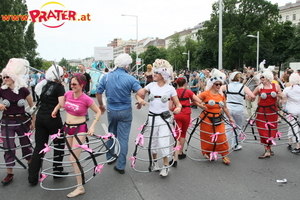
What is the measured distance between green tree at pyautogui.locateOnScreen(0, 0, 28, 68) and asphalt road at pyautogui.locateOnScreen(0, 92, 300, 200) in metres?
38.9

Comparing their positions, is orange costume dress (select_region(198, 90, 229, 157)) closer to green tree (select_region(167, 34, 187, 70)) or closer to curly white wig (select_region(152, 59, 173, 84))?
curly white wig (select_region(152, 59, 173, 84))

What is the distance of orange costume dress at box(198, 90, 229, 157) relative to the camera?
5801mm

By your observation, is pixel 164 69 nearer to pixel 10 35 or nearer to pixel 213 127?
pixel 213 127

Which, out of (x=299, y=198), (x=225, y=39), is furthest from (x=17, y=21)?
(x=299, y=198)

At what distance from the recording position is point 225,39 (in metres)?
51.3

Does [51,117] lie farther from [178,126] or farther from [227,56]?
[227,56]

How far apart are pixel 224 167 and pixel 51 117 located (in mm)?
3567

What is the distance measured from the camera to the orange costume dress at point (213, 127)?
5801 millimetres

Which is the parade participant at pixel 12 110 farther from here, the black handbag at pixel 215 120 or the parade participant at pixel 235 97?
the parade participant at pixel 235 97

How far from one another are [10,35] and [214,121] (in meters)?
42.7

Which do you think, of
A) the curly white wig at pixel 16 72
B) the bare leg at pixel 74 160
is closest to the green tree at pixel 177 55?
the curly white wig at pixel 16 72

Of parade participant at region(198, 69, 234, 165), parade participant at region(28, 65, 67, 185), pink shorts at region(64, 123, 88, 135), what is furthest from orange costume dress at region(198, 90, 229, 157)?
parade participant at region(28, 65, 67, 185)

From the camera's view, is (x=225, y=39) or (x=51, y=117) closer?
(x=51, y=117)

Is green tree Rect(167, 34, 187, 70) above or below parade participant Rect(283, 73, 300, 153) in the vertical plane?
above
